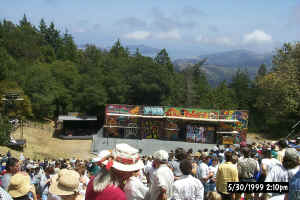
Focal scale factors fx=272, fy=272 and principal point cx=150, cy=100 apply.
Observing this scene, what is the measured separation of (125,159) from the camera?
3.36 metres

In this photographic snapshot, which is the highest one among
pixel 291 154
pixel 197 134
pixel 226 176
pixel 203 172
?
pixel 291 154

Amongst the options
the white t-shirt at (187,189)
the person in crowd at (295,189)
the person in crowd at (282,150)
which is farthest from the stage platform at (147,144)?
the person in crowd at (295,189)

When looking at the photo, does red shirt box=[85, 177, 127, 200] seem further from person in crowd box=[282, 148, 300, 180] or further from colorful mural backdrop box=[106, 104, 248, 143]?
colorful mural backdrop box=[106, 104, 248, 143]

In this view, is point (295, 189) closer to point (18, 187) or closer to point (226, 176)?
point (226, 176)

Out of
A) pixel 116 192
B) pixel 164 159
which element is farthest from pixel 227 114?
pixel 116 192

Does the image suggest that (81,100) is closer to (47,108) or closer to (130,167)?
(47,108)

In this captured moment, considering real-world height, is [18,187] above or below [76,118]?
above

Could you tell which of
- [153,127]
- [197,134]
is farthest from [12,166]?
[197,134]

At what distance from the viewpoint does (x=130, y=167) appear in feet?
10.9

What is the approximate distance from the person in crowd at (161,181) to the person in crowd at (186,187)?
0.53 feet

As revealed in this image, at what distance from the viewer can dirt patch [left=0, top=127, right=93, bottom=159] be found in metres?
26.7

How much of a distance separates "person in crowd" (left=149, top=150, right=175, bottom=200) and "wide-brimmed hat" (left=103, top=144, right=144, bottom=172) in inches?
26.0

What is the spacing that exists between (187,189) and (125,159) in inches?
73.3

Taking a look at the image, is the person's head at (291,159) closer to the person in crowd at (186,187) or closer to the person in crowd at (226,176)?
the person in crowd at (226,176)
